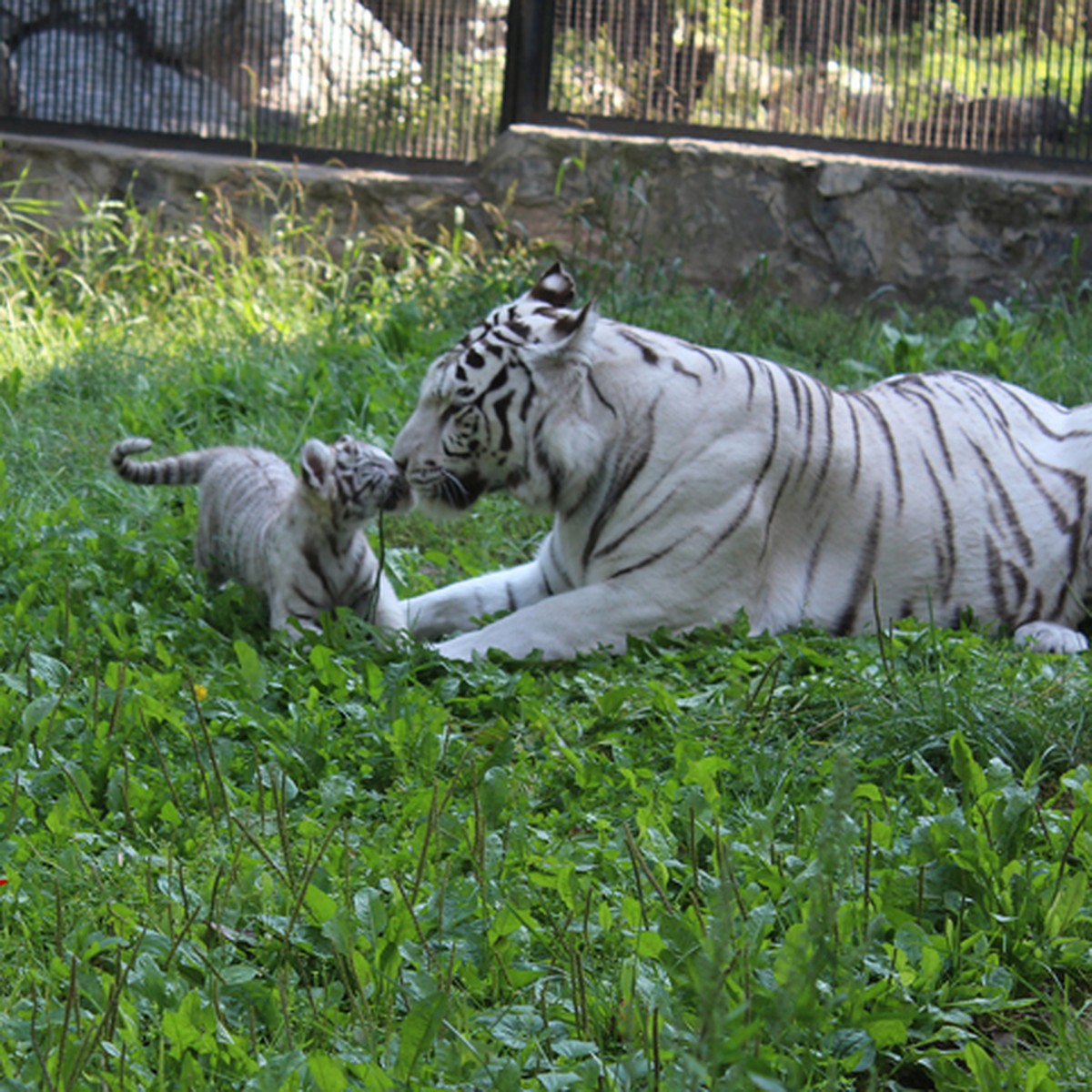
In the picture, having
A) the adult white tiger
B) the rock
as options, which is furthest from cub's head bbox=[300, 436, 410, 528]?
the rock

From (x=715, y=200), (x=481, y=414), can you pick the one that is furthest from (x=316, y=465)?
(x=715, y=200)

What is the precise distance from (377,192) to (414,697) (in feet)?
17.0

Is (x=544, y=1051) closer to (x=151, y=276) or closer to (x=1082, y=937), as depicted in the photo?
(x=1082, y=937)

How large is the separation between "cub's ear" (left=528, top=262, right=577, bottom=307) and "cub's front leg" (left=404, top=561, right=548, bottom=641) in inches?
30.8

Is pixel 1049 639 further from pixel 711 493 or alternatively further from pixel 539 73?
pixel 539 73

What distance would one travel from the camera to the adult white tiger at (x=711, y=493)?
3.88 meters

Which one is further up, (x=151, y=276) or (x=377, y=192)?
(x=377, y=192)

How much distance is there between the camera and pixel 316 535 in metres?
3.99

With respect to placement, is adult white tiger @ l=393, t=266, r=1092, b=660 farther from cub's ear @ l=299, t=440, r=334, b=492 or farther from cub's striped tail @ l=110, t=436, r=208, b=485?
cub's striped tail @ l=110, t=436, r=208, b=485

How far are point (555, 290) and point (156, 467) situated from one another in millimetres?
1417

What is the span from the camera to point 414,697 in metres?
3.23

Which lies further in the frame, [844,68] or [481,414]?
[844,68]

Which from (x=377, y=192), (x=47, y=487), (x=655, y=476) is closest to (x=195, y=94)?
(x=377, y=192)

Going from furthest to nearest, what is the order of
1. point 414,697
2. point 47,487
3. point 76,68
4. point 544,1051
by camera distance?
point 76,68, point 47,487, point 414,697, point 544,1051
